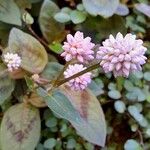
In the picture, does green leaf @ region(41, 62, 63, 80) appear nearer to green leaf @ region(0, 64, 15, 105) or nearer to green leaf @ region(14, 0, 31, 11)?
green leaf @ region(0, 64, 15, 105)

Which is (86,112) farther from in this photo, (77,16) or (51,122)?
(77,16)

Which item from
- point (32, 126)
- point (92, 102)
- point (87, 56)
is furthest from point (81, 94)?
point (87, 56)

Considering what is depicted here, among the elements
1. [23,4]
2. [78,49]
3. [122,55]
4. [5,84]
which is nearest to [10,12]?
[23,4]

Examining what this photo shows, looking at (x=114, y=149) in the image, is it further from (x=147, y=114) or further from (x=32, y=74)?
(x=32, y=74)

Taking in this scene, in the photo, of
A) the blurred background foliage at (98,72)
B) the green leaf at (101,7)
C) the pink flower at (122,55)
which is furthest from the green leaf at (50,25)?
the pink flower at (122,55)

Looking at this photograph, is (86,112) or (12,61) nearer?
(12,61)

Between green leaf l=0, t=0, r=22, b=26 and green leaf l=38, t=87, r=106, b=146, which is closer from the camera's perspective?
green leaf l=38, t=87, r=106, b=146

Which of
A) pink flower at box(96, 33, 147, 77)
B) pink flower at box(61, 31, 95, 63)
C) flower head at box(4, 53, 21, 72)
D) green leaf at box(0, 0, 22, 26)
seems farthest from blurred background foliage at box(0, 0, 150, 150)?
pink flower at box(96, 33, 147, 77)
